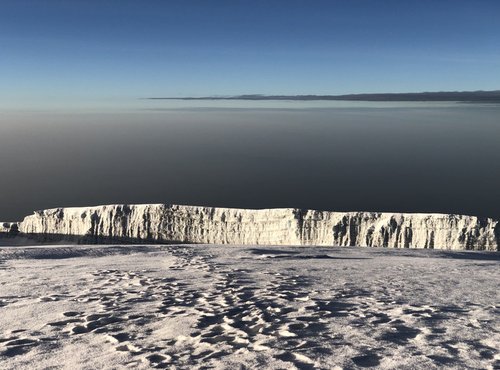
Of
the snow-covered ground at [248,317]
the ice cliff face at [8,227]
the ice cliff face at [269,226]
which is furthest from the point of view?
the ice cliff face at [8,227]

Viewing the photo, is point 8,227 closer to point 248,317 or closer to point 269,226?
point 269,226

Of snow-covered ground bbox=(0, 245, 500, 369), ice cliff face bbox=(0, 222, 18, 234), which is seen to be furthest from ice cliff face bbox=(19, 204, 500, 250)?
snow-covered ground bbox=(0, 245, 500, 369)

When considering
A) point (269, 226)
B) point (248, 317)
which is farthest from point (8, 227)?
point (248, 317)

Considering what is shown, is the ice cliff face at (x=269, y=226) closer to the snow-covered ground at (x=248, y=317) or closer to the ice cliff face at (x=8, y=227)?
the ice cliff face at (x=8, y=227)

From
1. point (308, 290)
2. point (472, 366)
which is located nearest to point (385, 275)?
point (308, 290)

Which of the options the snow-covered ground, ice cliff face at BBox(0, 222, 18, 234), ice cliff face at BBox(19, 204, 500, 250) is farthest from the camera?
ice cliff face at BBox(0, 222, 18, 234)

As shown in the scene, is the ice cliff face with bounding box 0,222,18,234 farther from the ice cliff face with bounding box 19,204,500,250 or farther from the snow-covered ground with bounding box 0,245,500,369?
the snow-covered ground with bounding box 0,245,500,369

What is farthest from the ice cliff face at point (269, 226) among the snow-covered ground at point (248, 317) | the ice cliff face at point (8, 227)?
the snow-covered ground at point (248, 317)
